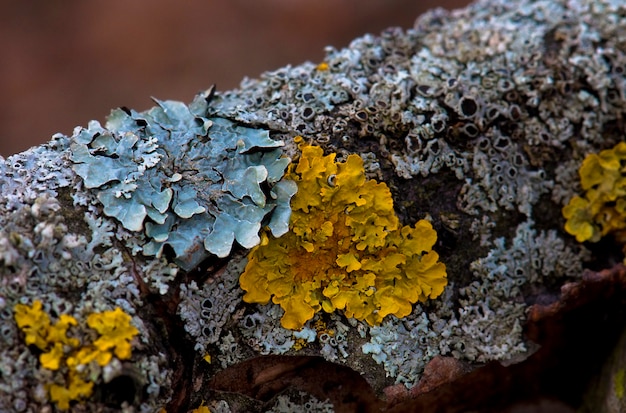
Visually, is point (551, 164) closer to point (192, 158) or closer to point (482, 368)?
point (482, 368)

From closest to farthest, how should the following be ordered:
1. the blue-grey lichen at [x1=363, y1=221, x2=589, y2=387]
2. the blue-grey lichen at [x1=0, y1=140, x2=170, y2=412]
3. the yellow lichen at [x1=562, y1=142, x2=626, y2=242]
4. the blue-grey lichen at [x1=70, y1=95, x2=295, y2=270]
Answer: the blue-grey lichen at [x1=0, y1=140, x2=170, y2=412] → the blue-grey lichen at [x1=70, y1=95, x2=295, y2=270] → the blue-grey lichen at [x1=363, y1=221, x2=589, y2=387] → the yellow lichen at [x1=562, y1=142, x2=626, y2=242]

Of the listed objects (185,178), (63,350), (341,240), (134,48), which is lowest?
(63,350)

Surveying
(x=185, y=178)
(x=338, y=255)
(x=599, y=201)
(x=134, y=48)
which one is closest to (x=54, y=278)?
(x=185, y=178)

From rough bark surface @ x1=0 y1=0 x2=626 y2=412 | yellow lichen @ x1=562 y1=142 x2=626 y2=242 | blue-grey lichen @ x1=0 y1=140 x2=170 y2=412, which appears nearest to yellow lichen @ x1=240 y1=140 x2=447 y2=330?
rough bark surface @ x1=0 y1=0 x2=626 y2=412

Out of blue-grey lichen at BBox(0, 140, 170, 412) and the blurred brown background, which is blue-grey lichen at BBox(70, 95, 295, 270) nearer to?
blue-grey lichen at BBox(0, 140, 170, 412)

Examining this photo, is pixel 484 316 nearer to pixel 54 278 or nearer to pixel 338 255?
pixel 338 255

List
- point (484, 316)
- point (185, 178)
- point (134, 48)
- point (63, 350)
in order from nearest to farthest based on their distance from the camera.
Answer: point (63, 350)
point (185, 178)
point (484, 316)
point (134, 48)

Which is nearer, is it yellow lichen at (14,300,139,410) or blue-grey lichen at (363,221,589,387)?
yellow lichen at (14,300,139,410)
